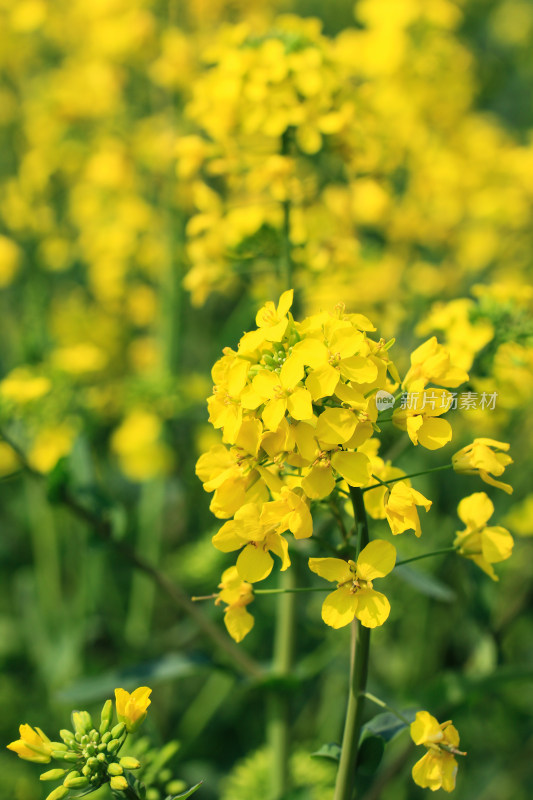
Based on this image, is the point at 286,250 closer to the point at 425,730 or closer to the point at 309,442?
the point at 309,442

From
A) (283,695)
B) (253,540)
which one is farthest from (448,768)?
(283,695)

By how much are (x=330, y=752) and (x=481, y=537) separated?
0.35 m

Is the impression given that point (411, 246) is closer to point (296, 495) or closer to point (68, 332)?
point (68, 332)

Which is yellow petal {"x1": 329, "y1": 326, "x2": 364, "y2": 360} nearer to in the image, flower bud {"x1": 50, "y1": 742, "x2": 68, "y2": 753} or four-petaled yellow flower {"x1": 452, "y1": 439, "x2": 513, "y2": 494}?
four-petaled yellow flower {"x1": 452, "y1": 439, "x2": 513, "y2": 494}

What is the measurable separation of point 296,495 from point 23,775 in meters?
1.61

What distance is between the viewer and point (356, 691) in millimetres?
849

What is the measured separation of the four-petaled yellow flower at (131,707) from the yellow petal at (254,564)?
177 mm

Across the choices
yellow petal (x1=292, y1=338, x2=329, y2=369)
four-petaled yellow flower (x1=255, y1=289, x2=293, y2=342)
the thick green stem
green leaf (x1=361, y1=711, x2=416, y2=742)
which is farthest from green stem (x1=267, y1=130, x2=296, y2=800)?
yellow petal (x1=292, y1=338, x2=329, y2=369)

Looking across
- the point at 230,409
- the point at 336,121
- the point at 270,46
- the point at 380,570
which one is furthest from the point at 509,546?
the point at 270,46

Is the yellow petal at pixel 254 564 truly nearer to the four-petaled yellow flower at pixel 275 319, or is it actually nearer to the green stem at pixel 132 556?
the four-petaled yellow flower at pixel 275 319

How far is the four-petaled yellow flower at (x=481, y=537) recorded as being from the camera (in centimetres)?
89

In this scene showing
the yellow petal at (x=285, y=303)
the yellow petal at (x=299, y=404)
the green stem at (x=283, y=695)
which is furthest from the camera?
the green stem at (x=283, y=695)

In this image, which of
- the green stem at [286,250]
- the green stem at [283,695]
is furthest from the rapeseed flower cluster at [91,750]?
the green stem at [286,250]

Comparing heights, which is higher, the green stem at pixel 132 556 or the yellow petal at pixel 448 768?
the yellow petal at pixel 448 768
